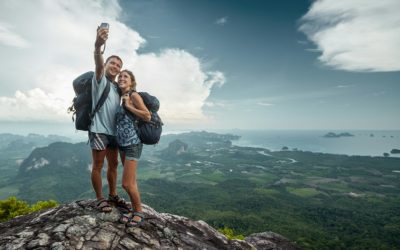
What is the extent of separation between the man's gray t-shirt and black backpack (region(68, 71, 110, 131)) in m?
0.09

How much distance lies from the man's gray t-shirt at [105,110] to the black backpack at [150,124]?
1.41 feet

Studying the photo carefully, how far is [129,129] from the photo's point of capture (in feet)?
17.8

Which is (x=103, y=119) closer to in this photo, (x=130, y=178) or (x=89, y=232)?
(x=130, y=178)

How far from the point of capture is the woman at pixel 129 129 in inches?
209

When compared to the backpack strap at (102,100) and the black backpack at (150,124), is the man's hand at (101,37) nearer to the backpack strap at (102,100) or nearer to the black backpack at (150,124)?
the backpack strap at (102,100)

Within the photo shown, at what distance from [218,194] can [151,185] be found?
5514 cm

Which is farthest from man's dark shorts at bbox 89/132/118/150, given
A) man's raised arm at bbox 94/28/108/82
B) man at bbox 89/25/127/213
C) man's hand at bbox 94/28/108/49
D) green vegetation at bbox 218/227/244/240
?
green vegetation at bbox 218/227/244/240

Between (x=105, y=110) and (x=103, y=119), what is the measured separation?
0.21 meters

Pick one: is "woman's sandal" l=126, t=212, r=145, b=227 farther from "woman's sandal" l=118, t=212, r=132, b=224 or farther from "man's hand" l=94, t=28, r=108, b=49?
"man's hand" l=94, t=28, r=108, b=49

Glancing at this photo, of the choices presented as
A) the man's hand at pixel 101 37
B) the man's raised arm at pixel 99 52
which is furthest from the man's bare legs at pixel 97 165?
the man's hand at pixel 101 37

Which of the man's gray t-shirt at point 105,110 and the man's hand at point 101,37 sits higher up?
the man's hand at point 101,37

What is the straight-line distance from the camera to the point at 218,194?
160 m

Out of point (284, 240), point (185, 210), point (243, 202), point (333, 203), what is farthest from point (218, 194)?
point (284, 240)

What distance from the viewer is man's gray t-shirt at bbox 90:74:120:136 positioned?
5324 mm
